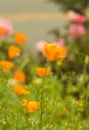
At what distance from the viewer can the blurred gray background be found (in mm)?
11531

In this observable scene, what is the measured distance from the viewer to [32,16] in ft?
41.9

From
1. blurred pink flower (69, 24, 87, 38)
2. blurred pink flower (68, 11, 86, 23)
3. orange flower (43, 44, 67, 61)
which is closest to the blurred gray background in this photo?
blurred pink flower (69, 24, 87, 38)

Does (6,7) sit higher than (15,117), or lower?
lower

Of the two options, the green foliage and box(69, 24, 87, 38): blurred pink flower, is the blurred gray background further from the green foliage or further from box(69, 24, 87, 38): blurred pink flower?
box(69, 24, 87, 38): blurred pink flower

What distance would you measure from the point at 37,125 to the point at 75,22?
9.55 ft

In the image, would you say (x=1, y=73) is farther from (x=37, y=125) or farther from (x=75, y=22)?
(x=75, y=22)

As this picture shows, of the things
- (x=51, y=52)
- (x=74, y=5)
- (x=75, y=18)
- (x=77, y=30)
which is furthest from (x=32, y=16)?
(x=51, y=52)

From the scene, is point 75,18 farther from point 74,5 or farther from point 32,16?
point 32,16

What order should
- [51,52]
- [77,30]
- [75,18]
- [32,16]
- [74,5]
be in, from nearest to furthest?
[51,52] < [75,18] < [77,30] < [74,5] < [32,16]

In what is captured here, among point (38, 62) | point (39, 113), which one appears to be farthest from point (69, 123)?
point (38, 62)

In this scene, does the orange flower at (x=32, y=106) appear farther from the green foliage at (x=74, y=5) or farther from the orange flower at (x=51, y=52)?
the green foliage at (x=74, y=5)

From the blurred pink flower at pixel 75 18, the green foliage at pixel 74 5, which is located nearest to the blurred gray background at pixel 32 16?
the green foliage at pixel 74 5

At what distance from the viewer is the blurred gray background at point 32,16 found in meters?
11.5

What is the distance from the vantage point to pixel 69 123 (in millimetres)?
2643
